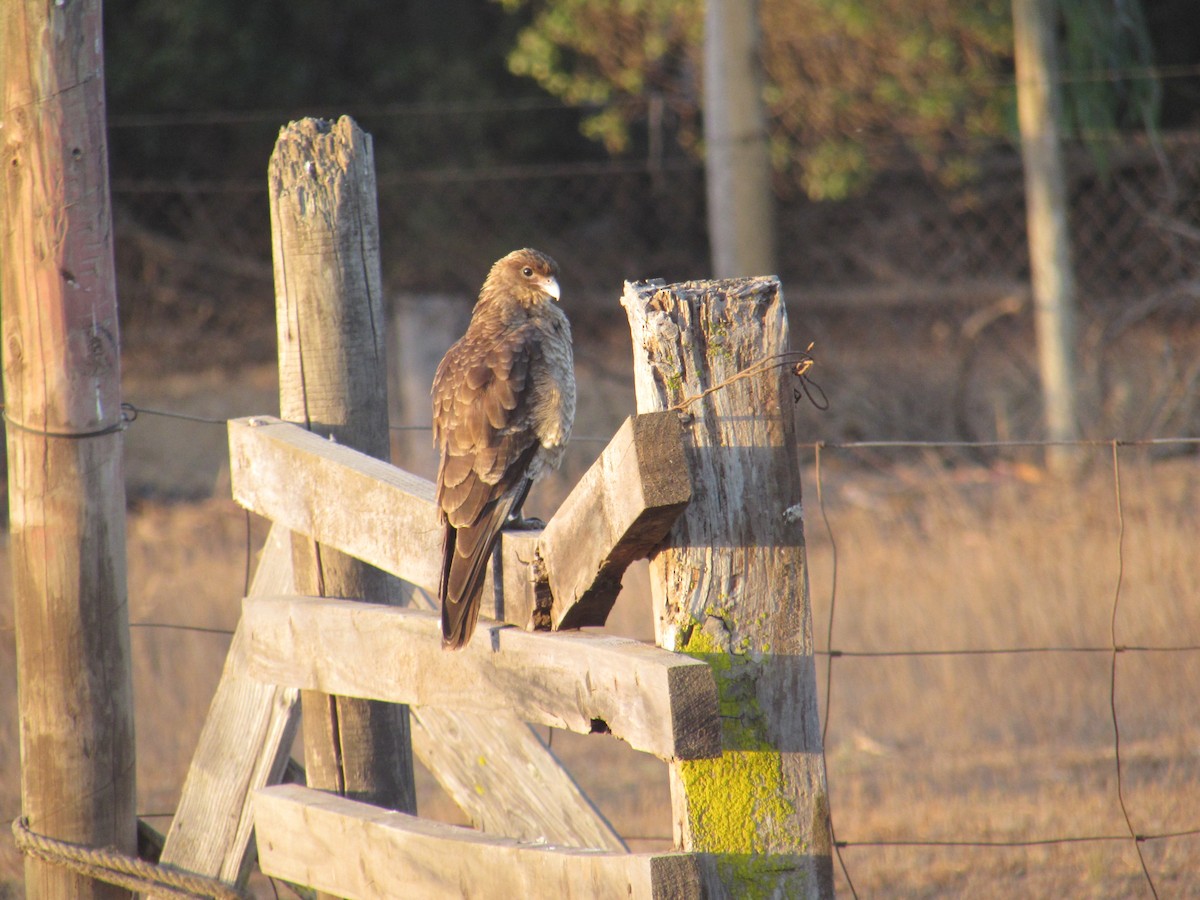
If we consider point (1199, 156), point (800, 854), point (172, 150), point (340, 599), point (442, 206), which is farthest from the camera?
point (172, 150)

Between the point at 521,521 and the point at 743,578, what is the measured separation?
2.85 ft

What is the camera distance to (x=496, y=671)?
2172 millimetres

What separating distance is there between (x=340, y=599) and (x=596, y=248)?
6.96 m

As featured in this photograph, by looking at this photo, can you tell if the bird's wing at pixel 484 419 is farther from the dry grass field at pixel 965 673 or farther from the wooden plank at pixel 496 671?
the dry grass field at pixel 965 673

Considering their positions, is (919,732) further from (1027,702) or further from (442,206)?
(442,206)

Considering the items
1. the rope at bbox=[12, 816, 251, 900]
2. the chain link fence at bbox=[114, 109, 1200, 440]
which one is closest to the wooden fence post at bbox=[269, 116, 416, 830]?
the rope at bbox=[12, 816, 251, 900]

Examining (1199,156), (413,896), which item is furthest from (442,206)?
(413,896)

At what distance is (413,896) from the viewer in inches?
89.6

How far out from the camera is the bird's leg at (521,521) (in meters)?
2.55

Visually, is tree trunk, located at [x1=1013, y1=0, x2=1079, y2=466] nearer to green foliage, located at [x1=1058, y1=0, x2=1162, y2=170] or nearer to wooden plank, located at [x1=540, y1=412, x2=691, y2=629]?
green foliage, located at [x1=1058, y1=0, x2=1162, y2=170]

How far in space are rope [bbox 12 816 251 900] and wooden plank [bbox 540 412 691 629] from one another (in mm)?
1174

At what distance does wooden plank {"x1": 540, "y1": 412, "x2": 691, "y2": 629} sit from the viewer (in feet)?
5.70

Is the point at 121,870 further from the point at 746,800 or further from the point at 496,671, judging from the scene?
the point at 746,800

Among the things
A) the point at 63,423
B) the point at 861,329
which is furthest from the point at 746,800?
the point at 861,329
